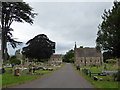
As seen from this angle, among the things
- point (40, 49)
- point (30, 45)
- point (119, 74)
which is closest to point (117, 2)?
point (119, 74)

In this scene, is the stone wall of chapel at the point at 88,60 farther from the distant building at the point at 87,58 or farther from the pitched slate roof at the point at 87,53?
the pitched slate roof at the point at 87,53

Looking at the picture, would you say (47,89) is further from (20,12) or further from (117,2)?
(117,2)

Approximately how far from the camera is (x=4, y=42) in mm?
22234

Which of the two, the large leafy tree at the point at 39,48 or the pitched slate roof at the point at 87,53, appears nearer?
the large leafy tree at the point at 39,48

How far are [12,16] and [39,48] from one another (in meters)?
47.5

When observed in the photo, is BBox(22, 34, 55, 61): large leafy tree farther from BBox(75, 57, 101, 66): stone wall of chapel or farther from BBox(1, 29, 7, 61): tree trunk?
BBox(1, 29, 7, 61): tree trunk

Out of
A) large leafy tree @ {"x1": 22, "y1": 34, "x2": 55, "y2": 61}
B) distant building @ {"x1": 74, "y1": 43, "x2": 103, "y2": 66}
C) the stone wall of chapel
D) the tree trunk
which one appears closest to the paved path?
the tree trunk

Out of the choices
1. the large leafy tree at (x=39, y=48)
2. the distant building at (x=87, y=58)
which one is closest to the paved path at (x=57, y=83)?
the large leafy tree at (x=39, y=48)

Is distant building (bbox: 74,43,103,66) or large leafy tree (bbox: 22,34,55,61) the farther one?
distant building (bbox: 74,43,103,66)

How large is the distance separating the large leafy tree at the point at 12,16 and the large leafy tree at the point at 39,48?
4621cm

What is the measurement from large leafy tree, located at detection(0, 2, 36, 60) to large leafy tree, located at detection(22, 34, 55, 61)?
4621cm

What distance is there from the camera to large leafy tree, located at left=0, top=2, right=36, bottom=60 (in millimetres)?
22062

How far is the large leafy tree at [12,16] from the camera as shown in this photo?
22.1m

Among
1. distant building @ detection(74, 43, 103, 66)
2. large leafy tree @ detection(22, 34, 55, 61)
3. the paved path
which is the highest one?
large leafy tree @ detection(22, 34, 55, 61)
